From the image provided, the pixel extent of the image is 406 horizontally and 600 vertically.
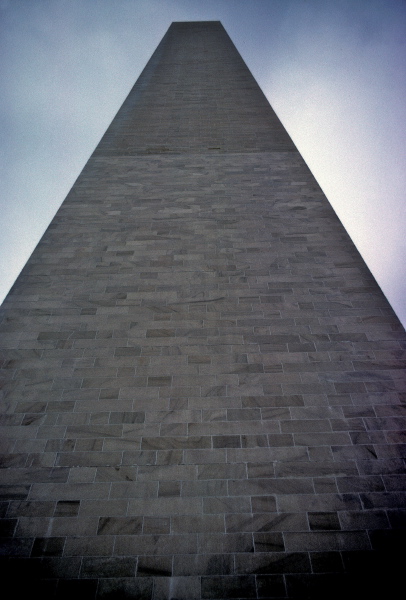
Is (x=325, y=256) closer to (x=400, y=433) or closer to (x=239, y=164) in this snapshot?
(x=400, y=433)

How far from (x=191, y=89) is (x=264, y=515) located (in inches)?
514

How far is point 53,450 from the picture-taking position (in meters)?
3.78

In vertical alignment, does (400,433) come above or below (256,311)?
below

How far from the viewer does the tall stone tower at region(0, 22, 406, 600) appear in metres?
3.13

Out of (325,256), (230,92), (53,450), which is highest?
(230,92)

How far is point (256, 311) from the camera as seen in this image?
505cm

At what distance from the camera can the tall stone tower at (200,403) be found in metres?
3.13

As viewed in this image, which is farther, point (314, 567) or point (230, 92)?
point (230, 92)

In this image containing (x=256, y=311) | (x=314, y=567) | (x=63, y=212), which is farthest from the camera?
(x=63, y=212)

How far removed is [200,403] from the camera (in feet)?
13.5

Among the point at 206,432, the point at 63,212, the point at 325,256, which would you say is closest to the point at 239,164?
the point at 325,256

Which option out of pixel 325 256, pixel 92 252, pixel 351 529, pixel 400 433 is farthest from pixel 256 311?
pixel 92 252

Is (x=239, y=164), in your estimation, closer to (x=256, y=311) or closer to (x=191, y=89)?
(x=256, y=311)

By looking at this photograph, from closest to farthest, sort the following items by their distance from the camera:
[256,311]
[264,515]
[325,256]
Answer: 1. [264,515]
2. [256,311]
3. [325,256]
